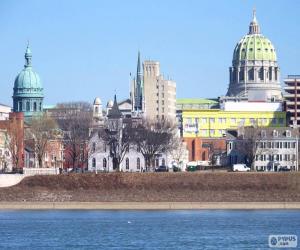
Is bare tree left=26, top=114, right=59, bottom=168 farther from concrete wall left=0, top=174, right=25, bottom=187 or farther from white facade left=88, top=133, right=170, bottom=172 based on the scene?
concrete wall left=0, top=174, right=25, bottom=187

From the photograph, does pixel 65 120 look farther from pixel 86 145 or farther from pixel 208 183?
pixel 208 183

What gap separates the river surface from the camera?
82.2m

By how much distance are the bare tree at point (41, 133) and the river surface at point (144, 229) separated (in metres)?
43.2

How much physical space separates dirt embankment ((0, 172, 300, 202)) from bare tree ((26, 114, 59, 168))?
88.1 ft

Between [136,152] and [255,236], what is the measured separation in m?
81.0

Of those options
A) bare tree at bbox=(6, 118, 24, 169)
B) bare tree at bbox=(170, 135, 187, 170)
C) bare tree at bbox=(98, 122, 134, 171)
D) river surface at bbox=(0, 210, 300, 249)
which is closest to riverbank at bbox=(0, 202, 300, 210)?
river surface at bbox=(0, 210, 300, 249)

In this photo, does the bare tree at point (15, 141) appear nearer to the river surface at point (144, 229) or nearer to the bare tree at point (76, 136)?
the bare tree at point (76, 136)

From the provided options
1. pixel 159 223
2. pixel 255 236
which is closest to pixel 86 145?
pixel 159 223

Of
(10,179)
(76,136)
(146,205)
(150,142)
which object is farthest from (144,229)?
(150,142)

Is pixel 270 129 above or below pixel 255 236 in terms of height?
above

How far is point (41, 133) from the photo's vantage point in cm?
16575

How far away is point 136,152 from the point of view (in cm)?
16738

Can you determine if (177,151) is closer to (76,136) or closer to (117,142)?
(117,142)

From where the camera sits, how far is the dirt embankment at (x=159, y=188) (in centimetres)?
11894
